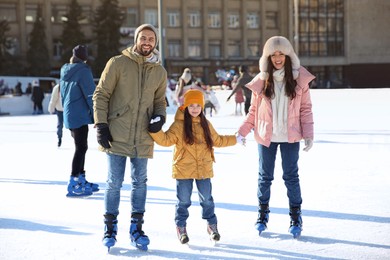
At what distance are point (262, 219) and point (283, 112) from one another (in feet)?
2.90

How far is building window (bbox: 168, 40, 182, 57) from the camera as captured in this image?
210 ft

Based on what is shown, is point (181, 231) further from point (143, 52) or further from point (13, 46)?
point (13, 46)

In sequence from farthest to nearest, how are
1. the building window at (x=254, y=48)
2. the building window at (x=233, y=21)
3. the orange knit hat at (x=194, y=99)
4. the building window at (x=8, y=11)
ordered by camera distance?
the building window at (x=233, y=21) → the building window at (x=254, y=48) → the building window at (x=8, y=11) → the orange knit hat at (x=194, y=99)

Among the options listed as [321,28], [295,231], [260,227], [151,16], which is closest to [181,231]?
[260,227]

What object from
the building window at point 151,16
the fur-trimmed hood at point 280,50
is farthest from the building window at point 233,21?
the fur-trimmed hood at point 280,50

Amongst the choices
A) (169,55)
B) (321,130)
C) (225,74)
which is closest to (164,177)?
(321,130)

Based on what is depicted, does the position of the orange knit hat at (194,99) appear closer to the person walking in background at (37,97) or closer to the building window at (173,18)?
the person walking in background at (37,97)

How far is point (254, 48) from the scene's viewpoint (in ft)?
220

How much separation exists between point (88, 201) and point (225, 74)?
165 ft

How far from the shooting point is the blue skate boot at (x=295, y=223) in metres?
4.70

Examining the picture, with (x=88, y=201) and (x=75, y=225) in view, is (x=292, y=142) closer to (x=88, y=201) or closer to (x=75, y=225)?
(x=75, y=225)

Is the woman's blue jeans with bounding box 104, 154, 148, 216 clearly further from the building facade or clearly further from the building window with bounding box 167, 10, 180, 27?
the building window with bounding box 167, 10, 180, 27

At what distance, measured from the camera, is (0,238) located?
4.92 meters

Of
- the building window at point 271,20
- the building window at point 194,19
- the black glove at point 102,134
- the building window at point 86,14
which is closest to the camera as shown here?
the black glove at point 102,134
